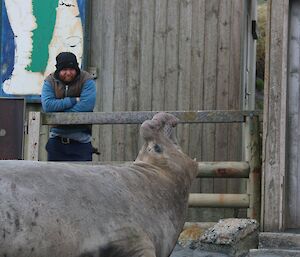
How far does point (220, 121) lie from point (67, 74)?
1335mm

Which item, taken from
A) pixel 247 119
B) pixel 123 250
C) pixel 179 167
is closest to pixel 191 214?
pixel 247 119

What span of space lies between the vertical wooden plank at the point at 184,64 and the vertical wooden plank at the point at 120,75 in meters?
0.60

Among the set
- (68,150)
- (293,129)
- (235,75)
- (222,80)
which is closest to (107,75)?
(222,80)

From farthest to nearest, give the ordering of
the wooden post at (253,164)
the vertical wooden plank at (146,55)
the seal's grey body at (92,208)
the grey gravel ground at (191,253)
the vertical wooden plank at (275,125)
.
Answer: the vertical wooden plank at (146,55)
the wooden post at (253,164)
the vertical wooden plank at (275,125)
the grey gravel ground at (191,253)
the seal's grey body at (92,208)

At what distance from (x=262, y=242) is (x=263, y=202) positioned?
15.2 inches

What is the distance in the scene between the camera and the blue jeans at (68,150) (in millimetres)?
6176

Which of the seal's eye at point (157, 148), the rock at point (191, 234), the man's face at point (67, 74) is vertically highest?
the man's face at point (67, 74)

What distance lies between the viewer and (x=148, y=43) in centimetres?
810

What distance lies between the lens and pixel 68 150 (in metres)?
6.16

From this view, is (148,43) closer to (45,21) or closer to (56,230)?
(45,21)

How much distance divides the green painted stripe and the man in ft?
6.03

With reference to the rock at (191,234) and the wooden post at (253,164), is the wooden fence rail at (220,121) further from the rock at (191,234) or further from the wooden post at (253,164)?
the rock at (191,234)

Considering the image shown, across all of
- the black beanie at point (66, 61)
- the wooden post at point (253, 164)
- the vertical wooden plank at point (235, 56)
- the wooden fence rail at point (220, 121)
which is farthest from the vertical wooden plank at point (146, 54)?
the black beanie at point (66, 61)

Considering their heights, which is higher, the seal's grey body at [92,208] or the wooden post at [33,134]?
the wooden post at [33,134]
